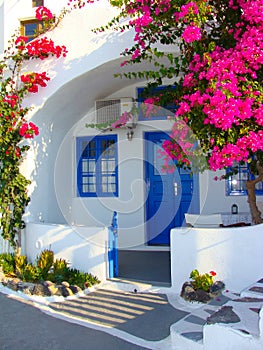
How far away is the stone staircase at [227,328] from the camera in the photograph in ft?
12.1

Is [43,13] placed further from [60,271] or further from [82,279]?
[82,279]

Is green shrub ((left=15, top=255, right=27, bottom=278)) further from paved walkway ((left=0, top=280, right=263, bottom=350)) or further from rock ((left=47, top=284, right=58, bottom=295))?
rock ((left=47, top=284, right=58, bottom=295))

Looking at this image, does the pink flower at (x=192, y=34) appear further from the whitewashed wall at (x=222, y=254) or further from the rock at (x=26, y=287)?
the rock at (x=26, y=287)

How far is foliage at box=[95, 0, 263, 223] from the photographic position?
5.22 metres

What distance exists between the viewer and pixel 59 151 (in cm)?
947

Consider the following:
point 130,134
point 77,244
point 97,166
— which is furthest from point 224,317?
point 97,166

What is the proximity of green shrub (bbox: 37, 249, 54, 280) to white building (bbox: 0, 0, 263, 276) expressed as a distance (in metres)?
1.17

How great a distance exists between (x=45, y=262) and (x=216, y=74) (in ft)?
14.5

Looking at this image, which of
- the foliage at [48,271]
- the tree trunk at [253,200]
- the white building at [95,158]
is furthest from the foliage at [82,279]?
the tree trunk at [253,200]

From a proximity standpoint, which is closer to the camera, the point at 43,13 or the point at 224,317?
the point at 224,317

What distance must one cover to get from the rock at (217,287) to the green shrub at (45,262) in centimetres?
301

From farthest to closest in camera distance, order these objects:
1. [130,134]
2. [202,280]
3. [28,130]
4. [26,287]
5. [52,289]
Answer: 1. [130,134]
2. [28,130]
3. [26,287]
4. [52,289]
5. [202,280]

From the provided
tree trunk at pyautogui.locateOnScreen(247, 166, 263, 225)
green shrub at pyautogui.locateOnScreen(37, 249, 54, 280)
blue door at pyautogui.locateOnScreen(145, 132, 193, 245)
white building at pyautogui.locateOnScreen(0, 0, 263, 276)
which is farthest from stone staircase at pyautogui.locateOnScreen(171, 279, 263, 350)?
blue door at pyautogui.locateOnScreen(145, 132, 193, 245)

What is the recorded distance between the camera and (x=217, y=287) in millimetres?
5719
